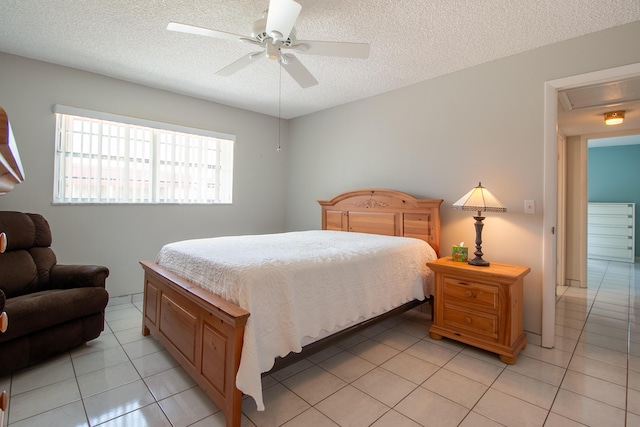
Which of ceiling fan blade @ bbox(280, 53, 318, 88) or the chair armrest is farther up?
ceiling fan blade @ bbox(280, 53, 318, 88)

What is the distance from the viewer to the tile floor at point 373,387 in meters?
1.68

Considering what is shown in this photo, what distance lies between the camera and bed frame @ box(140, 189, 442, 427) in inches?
61.9

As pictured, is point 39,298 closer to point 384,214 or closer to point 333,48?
point 333,48

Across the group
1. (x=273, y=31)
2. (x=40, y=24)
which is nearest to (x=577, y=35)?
(x=273, y=31)

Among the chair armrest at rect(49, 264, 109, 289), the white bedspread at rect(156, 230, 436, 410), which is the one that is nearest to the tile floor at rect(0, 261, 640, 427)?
the white bedspread at rect(156, 230, 436, 410)

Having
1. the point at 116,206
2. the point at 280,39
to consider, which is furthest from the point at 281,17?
the point at 116,206

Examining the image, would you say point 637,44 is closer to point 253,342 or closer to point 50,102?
point 253,342

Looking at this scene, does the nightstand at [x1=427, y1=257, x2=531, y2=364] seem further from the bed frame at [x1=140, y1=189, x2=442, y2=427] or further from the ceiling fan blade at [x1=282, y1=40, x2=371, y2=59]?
the ceiling fan blade at [x1=282, y1=40, x2=371, y2=59]

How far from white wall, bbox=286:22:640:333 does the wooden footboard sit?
8.03 ft

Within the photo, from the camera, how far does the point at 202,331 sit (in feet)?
6.07

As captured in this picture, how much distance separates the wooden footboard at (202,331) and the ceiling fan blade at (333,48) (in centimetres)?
167

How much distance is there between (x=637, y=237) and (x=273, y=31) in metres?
8.11

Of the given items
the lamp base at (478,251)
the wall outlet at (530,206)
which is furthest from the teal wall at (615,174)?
the lamp base at (478,251)

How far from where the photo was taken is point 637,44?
2248 mm
